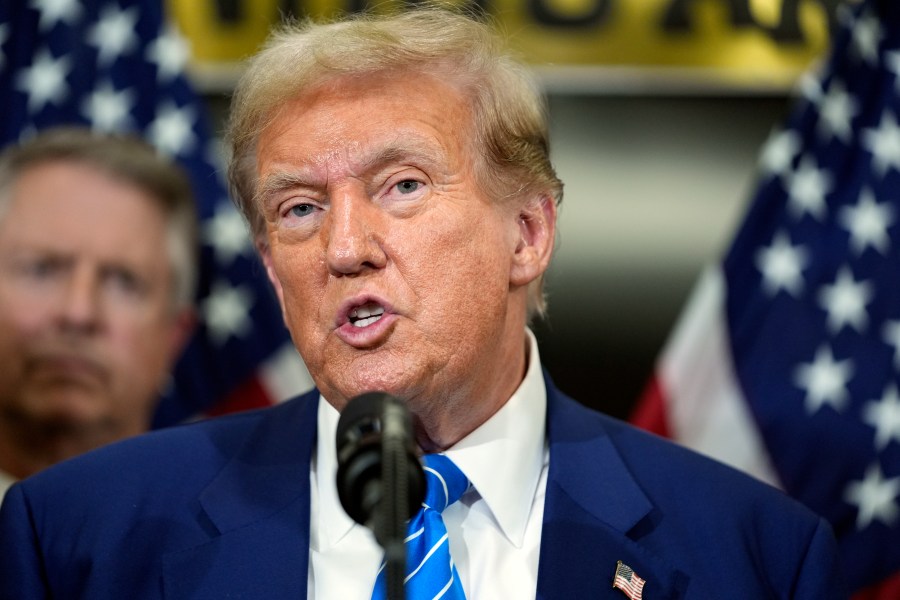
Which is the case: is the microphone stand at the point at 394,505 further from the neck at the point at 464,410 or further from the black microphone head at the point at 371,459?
the neck at the point at 464,410

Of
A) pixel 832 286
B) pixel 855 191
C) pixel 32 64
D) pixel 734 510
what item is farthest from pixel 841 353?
pixel 32 64

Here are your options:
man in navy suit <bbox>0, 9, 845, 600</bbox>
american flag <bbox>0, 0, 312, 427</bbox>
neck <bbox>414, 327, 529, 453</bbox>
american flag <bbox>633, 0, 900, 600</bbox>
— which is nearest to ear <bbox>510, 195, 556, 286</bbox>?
man in navy suit <bbox>0, 9, 845, 600</bbox>

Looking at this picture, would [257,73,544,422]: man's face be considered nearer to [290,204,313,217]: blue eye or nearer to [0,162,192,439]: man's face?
[290,204,313,217]: blue eye

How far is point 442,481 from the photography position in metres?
2.22

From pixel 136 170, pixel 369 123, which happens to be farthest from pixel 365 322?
pixel 136 170

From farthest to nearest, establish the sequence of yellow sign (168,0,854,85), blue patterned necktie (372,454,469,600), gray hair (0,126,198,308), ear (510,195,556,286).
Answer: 1. yellow sign (168,0,854,85)
2. gray hair (0,126,198,308)
3. ear (510,195,556,286)
4. blue patterned necktie (372,454,469,600)

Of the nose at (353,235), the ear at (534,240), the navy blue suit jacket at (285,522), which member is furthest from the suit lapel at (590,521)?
the nose at (353,235)

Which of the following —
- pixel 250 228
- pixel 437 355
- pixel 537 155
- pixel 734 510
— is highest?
pixel 537 155

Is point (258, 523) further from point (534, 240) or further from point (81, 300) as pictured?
point (81, 300)

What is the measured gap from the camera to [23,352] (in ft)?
11.1

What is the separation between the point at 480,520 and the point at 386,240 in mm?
561

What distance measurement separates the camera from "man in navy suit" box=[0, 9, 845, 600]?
212cm

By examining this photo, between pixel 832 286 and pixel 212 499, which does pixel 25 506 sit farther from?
pixel 832 286

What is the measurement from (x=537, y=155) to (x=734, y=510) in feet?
2.65
